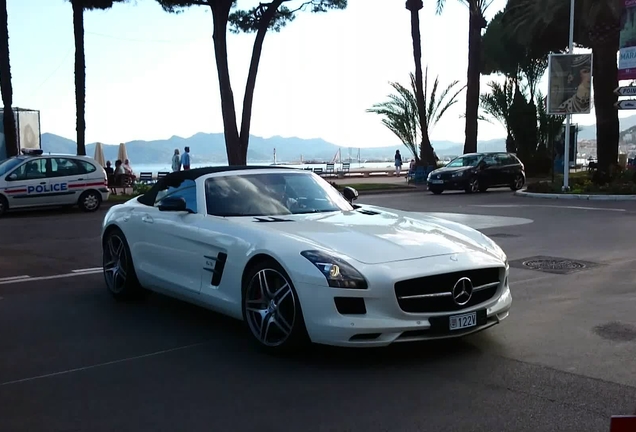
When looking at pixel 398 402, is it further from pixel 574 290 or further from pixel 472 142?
pixel 472 142

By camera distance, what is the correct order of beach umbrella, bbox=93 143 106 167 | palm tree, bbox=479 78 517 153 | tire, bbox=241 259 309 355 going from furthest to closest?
palm tree, bbox=479 78 517 153, beach umbrella, bbox=93 143 106 167, tire, bbox=241 259 309 355

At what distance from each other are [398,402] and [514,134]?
38489mm

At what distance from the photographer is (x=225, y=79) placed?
1104 inches

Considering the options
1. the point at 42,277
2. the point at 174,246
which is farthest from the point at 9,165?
the point at 174,246

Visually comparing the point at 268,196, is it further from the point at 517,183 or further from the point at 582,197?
the point at 517,183

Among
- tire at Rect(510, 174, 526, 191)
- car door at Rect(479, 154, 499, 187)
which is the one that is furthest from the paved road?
tire at Rect(510, 174, 526, 191)

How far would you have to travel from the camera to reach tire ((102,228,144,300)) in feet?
25.5

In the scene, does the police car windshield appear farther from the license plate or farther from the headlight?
the license plate

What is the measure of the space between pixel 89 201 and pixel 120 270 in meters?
13.6

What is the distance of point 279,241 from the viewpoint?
5.68m

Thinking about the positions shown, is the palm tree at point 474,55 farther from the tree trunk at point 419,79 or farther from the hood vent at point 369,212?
the hood vent at point 369,212

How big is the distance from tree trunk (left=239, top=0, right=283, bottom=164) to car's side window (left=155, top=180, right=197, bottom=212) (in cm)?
2126

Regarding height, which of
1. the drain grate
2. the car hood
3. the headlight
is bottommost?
the drain grate

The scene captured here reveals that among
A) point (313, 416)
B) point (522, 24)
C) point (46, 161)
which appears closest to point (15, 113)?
point (46, 161)
